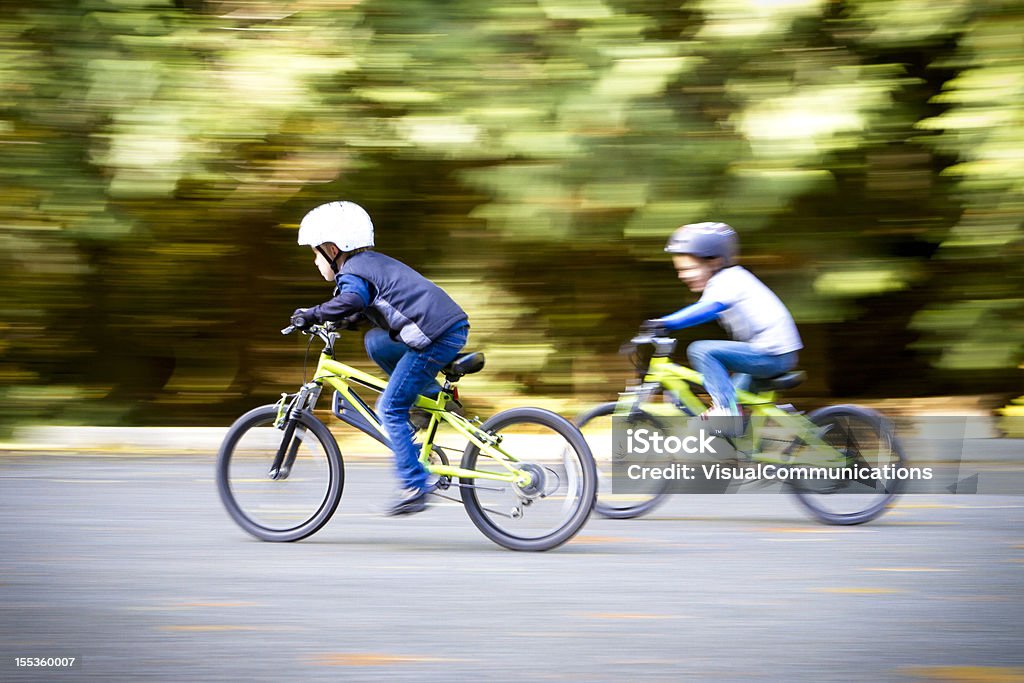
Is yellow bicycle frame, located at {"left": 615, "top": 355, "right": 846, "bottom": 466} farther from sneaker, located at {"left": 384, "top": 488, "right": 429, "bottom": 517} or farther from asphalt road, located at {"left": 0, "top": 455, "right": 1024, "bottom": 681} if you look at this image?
sneaker, located at {"left": 384, "top": 488, "right": 429, "bottom": 517}

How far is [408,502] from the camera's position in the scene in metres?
6.17

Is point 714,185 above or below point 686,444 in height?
above

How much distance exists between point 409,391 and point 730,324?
1898 millimetres

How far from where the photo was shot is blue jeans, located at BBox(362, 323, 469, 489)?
20.2 feet

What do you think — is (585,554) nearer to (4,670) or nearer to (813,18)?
(4,670)

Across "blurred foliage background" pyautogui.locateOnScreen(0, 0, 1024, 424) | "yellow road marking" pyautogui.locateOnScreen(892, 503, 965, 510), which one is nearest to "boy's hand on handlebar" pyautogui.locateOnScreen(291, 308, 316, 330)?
"yellow road marking" pyautogui.locateOnScreen(892, 503, 965, 510)

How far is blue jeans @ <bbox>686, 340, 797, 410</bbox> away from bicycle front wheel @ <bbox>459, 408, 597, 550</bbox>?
1082 millimetres

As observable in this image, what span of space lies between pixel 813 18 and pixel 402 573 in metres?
5.63

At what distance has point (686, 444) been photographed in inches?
270

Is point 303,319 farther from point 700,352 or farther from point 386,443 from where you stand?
point 700,352

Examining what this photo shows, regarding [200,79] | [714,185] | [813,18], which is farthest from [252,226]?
[813,18]

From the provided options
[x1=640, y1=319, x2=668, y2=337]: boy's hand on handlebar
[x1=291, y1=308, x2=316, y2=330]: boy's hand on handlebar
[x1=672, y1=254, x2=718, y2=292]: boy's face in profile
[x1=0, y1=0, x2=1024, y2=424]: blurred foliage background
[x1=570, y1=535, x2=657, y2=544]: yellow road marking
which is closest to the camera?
[x1=291, y1=308, x2=316, y2=330]: boy's hand on handlebar

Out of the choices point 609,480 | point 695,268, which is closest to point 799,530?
point 609,480

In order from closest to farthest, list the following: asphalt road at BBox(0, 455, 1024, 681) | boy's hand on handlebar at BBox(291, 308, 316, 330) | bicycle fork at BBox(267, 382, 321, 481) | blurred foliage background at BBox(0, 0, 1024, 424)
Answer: asphalt road at BBox(0, 455, 1024, 681)
boy's hand on handlebar at BBox(291, 308, 316, 330)
bicycle fork at BBox(267, 382, 321, 481)
blurred foliage background at BBox(0, 0, 1024, 424)
